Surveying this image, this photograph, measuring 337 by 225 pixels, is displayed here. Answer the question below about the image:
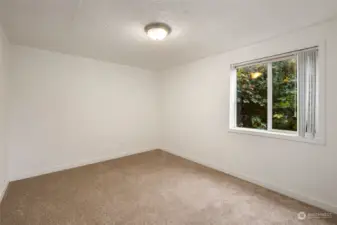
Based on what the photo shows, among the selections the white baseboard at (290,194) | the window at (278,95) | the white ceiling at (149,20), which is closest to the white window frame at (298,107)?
the window at (278,95)

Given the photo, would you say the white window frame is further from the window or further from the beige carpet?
the beige carpet

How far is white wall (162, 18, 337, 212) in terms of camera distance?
205 centimetres

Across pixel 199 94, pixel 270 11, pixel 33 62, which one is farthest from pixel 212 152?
pixel 33 62

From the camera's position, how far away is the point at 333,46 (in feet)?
6.58

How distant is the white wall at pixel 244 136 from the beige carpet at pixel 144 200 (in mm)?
231

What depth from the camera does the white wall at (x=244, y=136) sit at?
205 centimetres

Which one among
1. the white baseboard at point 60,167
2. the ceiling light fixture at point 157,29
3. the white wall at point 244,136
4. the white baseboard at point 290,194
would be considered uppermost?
the ceiling light fixture at point 157,29

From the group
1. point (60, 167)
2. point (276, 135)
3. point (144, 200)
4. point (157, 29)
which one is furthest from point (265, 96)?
point (60, 167)

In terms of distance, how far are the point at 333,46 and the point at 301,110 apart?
0.81m

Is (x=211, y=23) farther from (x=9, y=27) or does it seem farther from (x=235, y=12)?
(x=9, y=27)

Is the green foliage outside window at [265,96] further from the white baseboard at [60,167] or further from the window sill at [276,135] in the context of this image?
the white baseboard at [60,167]

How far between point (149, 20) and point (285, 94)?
220 cm

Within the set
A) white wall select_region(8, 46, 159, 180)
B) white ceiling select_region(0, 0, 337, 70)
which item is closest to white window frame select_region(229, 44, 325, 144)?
white ceiling select_region(0, 0, 337, 70)

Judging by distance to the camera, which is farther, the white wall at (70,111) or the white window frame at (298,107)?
the white wall at (70,111)
